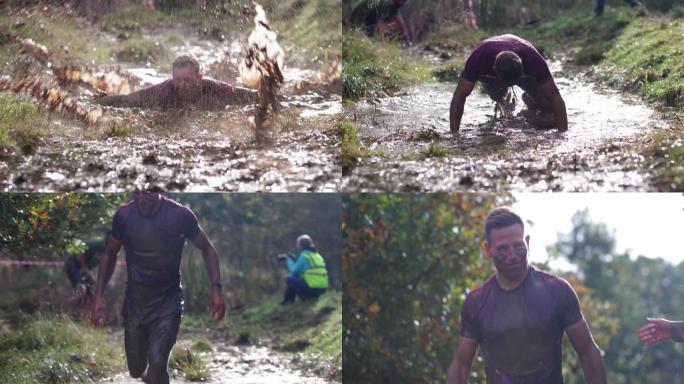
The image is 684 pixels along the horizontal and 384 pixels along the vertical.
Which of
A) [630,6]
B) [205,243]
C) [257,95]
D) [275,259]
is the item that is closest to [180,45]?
[257,95]

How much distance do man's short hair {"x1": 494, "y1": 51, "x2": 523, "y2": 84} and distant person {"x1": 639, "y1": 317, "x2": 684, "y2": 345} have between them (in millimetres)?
2240

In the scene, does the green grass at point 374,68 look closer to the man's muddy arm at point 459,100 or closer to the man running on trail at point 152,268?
the man's muddy arm at point 459,100

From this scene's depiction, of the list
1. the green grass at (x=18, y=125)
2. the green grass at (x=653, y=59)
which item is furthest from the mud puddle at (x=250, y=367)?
the green grass at (x=653, y=59)

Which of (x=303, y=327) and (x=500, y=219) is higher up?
(x=500, y=219)

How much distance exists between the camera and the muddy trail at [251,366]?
765 centimetres

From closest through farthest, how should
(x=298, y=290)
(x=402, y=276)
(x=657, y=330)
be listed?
(x=657, y=330) < (x=402, y=276) < (x=298, y=290)

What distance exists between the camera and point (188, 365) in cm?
740

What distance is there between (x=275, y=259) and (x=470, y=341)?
98.1 inches

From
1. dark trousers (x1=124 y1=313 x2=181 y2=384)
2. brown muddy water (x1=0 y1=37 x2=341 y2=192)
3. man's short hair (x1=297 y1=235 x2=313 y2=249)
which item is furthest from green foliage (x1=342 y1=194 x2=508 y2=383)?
dark trousers (x1=124 y1=313 x2=181 y2=384)

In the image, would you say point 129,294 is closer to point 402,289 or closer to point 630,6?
point 402,289

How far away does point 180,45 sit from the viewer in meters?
11.4

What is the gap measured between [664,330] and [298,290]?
3301mm

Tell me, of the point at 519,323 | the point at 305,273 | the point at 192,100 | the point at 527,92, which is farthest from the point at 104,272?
the point at 527,92

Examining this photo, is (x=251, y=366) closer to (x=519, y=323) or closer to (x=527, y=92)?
(x=519, y=323)
